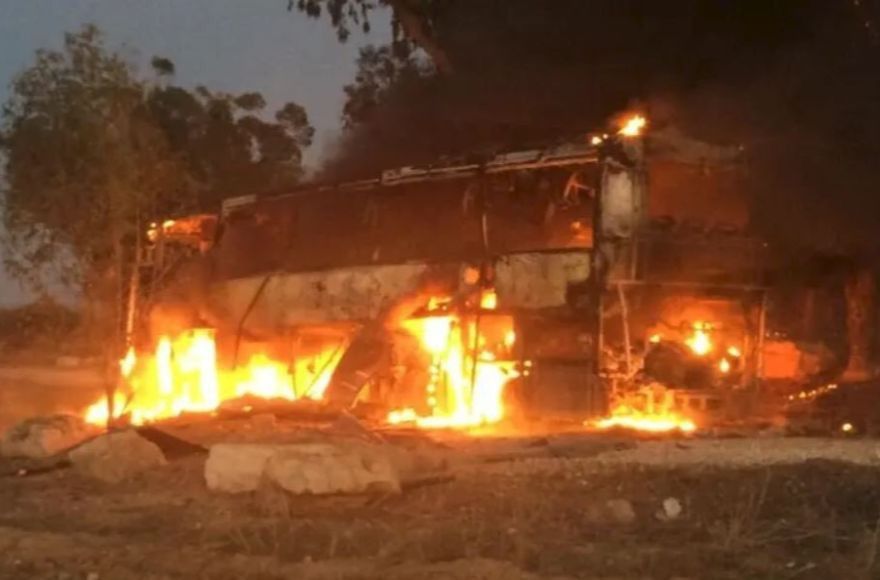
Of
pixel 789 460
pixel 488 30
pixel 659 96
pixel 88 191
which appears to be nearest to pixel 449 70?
pixel 488 30

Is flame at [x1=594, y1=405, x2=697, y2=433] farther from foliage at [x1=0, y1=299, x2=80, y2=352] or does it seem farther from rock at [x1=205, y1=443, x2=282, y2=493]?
foliage at [x1=0, y1=299, x2=80, y2=352]

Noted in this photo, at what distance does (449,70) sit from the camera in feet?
109

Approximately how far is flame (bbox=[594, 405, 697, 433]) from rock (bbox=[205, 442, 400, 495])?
7013 millimetres

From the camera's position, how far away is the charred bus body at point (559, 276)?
19531 millimetres

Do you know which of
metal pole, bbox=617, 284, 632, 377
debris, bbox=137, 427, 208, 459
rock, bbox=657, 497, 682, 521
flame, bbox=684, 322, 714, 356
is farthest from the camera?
flame, bbox=684, 322, 714, 356

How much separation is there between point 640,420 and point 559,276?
237 centimetres

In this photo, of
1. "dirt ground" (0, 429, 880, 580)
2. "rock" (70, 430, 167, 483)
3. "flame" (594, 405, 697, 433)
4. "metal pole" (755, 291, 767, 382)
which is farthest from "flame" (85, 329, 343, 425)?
"dirt ground" (0, 429, 880, 580)

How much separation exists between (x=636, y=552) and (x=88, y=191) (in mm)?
20945

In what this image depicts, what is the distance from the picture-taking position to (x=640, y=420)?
19.5m

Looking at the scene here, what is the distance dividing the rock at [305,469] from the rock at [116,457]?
68.6 inches

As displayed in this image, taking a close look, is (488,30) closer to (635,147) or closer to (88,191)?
(88,191)

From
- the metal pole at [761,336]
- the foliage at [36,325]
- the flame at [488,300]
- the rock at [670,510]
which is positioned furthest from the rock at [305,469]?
the foliage at [36,325]

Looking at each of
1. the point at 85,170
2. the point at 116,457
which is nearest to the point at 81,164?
the point at 85,170

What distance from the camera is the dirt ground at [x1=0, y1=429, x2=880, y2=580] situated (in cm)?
950
